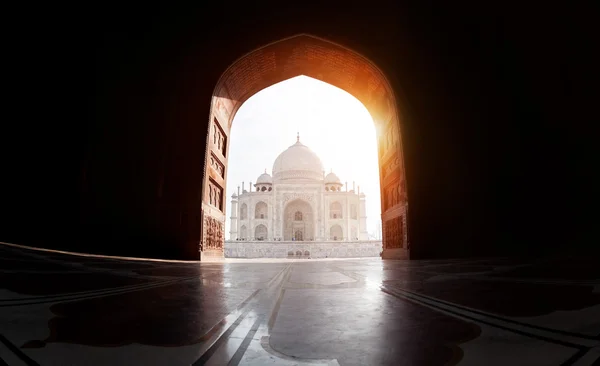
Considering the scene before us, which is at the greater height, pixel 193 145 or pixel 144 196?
pixel 193 145

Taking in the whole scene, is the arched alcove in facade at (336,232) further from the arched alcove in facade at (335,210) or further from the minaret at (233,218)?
the minaret at (233,218)

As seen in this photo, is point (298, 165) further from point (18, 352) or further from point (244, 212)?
point (18, 352)

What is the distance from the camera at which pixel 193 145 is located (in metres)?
5.63

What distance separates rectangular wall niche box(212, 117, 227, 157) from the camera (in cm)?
641

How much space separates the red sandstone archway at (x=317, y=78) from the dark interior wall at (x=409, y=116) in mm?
240

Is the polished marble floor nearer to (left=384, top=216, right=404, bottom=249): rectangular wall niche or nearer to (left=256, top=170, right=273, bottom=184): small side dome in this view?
(left=384, top=216, right=404, bottom=249): rectangular wall niche

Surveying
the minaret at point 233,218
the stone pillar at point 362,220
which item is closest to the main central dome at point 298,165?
the minaret at point 233,218

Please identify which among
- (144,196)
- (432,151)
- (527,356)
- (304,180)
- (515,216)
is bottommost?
(527,356)

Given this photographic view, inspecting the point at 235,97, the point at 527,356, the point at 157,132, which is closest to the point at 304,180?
the point at 235,97

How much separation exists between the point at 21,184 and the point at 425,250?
5341 mm

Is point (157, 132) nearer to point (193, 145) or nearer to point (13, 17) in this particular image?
point (193, 145)

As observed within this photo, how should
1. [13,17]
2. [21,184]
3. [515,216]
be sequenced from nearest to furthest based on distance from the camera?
[13,17]
[21,184]
[515,216]

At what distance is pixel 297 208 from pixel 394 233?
23.7 m

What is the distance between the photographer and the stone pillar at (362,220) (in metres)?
31.6
